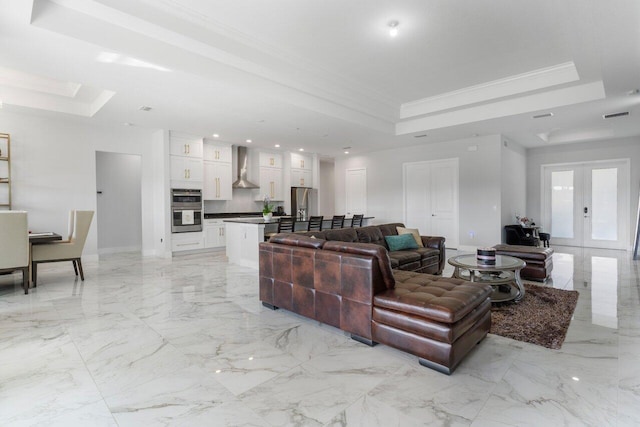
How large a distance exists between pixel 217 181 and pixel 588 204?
9399 millimetres

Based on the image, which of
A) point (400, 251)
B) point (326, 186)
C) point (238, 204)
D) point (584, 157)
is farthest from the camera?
point (326, 186)

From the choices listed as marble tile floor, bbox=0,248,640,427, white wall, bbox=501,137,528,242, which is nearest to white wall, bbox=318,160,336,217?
white wall, bbox=501,137,528,242

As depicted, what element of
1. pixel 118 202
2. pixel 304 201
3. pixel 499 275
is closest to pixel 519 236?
pixel 499 275

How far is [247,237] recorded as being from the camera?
5.89 metres

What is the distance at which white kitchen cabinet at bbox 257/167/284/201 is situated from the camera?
898cm

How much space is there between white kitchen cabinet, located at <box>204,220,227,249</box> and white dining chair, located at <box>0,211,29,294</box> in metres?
3.60

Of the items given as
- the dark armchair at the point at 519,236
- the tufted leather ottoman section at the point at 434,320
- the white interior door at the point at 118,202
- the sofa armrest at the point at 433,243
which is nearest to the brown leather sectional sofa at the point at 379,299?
the tufted leather ottoman section at the point at 434,320

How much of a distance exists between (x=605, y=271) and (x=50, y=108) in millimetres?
9841

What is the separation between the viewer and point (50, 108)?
5.71 meters

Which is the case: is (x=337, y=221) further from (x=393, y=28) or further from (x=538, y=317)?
(x=538, y=317)

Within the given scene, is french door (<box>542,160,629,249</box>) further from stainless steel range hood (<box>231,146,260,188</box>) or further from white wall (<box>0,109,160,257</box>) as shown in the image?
white wall (<box>0,109,160,257</box>)

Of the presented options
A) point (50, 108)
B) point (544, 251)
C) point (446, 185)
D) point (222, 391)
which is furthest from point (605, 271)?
point (50, 108)

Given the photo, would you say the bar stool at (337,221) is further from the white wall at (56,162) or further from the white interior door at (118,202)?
the white interior door at (118,202)

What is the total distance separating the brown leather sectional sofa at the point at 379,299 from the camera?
2176 millimetres
